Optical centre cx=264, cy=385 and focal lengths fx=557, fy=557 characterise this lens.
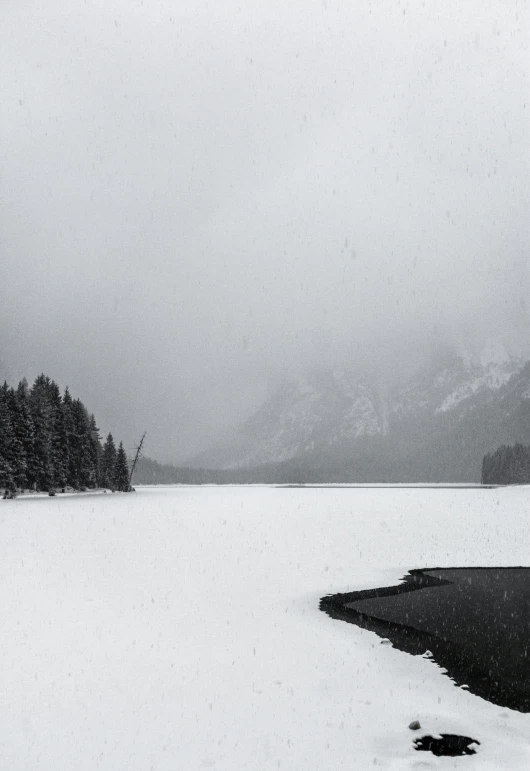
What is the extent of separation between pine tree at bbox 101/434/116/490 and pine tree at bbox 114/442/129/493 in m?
1.54

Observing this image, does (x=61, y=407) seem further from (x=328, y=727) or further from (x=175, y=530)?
(x=328, y=727)

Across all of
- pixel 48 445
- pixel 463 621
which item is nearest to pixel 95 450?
pixel 48 445

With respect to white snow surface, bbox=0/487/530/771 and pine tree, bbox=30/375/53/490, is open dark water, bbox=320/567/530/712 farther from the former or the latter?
pine tree, bbox=30/375/53/490

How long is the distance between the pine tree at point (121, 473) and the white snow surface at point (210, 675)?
8479 centimetres

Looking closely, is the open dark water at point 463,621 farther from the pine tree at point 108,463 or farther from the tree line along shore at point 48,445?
the pine tree at point 108,463

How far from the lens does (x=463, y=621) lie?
1803 centimetres

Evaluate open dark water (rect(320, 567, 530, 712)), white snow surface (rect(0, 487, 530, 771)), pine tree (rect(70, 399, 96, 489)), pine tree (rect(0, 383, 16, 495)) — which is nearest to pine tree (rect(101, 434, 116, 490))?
pine tree (rect(70, 399, 96, 489))

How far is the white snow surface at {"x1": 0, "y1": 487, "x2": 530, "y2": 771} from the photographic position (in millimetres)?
9133

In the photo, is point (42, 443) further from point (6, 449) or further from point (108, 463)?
point (108, 463)

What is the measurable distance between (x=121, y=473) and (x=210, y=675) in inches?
4074

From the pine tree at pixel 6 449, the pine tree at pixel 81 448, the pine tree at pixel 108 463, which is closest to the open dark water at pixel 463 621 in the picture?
the pine tree at pixel 6 449

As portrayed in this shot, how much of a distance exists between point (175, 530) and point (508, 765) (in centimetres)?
3207

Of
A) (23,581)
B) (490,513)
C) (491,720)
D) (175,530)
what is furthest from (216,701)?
(490,513)

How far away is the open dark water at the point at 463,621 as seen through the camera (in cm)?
1267
